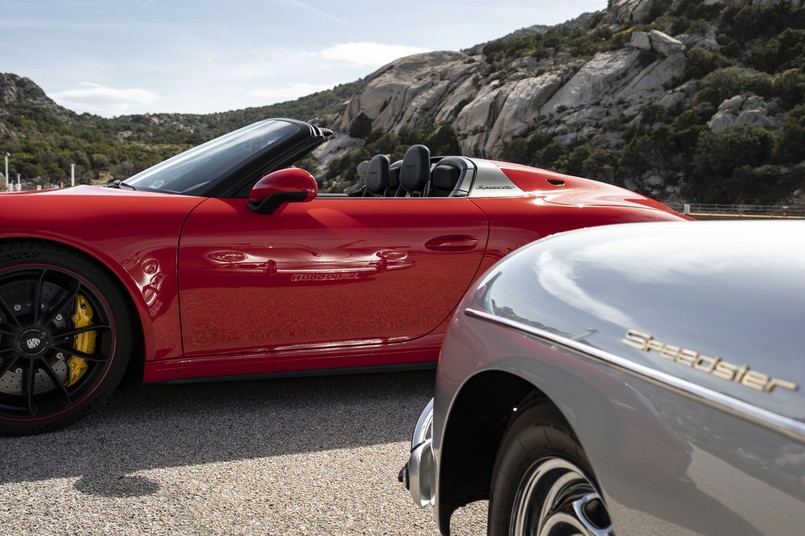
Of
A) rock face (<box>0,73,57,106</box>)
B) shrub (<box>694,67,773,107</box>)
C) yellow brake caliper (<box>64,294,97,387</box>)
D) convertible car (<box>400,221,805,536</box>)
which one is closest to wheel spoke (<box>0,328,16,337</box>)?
yellow brake caliper (<box>64,294,97,387</box>)

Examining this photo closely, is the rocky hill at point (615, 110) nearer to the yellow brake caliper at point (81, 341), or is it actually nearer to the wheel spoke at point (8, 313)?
the yellow brake caliper at point (81, 341)

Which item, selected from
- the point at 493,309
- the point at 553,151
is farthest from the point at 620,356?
the point at 553,151

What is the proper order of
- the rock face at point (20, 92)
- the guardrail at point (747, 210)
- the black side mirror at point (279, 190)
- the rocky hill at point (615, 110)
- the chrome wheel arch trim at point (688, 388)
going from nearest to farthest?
the chrome wheel arch trim at point (688, 388) < the black side mirror at point (279, 190) < the guardrail at point (747, 210) < the rocky hill at point (615, 110) < the rock face at point (20, 92)

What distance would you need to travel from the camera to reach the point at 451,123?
70.5 metres

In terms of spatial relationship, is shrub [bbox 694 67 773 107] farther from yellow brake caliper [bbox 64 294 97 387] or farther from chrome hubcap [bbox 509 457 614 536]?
chrome hubcap [bbox 509 457 614 536]

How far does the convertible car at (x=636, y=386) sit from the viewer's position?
2.93 ft

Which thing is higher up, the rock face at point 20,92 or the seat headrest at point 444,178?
the rock face at point 20,92

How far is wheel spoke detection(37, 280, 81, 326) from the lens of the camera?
297cm

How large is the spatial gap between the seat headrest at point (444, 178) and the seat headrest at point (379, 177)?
48cm

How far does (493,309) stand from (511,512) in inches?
Result: 16.9

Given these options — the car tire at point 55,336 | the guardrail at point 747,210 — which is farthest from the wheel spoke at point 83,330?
the guardrail at point 747,210

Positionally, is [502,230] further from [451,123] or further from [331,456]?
[451,123]

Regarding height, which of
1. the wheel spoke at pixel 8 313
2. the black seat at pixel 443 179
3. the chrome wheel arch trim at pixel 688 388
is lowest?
the wheel spoke at pixel 8 313

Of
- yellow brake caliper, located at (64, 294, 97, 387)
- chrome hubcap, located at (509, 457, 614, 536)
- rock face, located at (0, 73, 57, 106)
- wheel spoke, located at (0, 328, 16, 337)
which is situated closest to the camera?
chrome hubcap, located at (509, 457, 614, 536)
